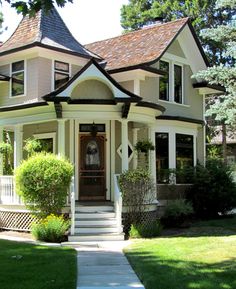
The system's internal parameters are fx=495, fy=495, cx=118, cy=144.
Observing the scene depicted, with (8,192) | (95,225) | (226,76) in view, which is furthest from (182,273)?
(8,192)

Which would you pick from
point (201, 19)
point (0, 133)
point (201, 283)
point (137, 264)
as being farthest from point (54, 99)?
point (201, 19)

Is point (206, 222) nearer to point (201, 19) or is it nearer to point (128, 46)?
point (128, 46)

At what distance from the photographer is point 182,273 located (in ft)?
29.6

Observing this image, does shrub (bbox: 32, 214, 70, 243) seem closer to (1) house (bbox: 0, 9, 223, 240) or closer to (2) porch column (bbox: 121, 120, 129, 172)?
(1) house (bbox: 0, 9, 223, 240)

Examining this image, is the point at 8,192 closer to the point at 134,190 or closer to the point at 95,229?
the point at 95,229

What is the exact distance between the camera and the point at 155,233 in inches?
590

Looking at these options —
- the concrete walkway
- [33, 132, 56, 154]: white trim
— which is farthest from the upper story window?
the concrete walkway

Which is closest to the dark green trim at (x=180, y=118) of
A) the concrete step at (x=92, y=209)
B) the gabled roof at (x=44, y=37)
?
the gabled roof at (x=44, y=37)

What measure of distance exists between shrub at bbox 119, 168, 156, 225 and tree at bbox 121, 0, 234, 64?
64.4 feet

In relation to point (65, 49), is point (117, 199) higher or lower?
lower

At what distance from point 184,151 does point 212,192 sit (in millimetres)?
2530

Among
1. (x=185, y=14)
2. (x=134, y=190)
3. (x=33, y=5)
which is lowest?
(x=134, y=190)

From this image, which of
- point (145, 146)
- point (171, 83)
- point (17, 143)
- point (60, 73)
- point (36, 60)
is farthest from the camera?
point (171, 83)

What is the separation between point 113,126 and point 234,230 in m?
5.65
